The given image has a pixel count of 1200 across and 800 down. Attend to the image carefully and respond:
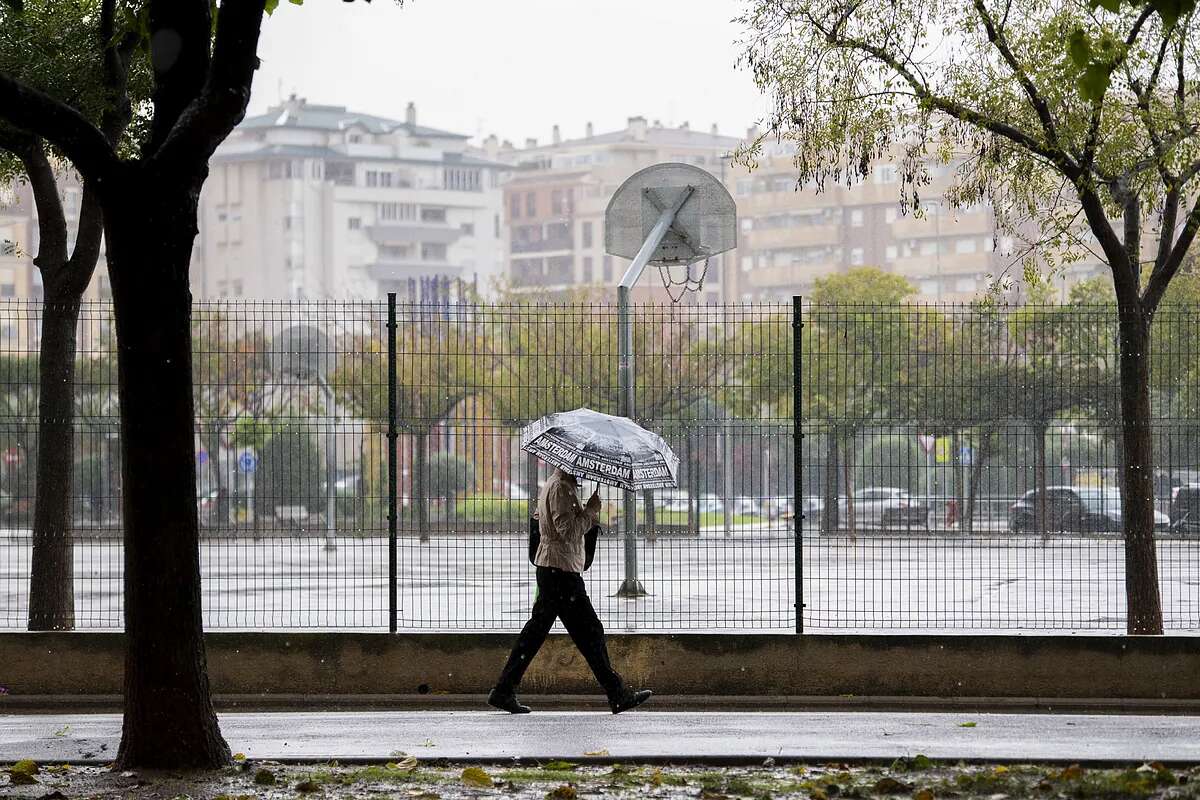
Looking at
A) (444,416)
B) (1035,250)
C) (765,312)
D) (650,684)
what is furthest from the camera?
(444,416)

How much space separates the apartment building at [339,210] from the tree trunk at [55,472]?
114612 mm

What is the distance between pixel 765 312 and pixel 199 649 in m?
5.56

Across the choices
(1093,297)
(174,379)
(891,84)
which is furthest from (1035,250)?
(1093,297)

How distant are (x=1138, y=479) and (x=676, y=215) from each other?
7092 millimetres

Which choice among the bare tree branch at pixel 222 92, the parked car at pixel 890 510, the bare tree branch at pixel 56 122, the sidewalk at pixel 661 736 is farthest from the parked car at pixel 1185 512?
the bare tree branch at pixel 56 122

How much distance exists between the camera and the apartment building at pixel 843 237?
386ft

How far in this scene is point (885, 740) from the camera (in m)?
9.56

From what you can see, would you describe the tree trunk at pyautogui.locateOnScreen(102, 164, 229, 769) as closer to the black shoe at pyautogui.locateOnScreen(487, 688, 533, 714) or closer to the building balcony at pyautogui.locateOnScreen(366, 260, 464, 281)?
the black shoe at pyautogui.locateOnScreen(487, 688, 533, 714)

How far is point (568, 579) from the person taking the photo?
412 inches

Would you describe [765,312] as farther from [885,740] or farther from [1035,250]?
[885,740]

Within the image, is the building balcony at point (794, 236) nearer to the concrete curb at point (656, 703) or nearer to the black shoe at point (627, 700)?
the concrete curb at point (656, 703)

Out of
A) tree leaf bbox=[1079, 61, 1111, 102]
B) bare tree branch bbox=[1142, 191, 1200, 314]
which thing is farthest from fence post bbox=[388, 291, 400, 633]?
tree leaf bbox=[1079, 61, 1111, 102]

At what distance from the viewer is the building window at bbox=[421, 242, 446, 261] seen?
14350cm

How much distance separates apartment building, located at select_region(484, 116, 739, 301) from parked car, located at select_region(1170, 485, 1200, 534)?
119 m
